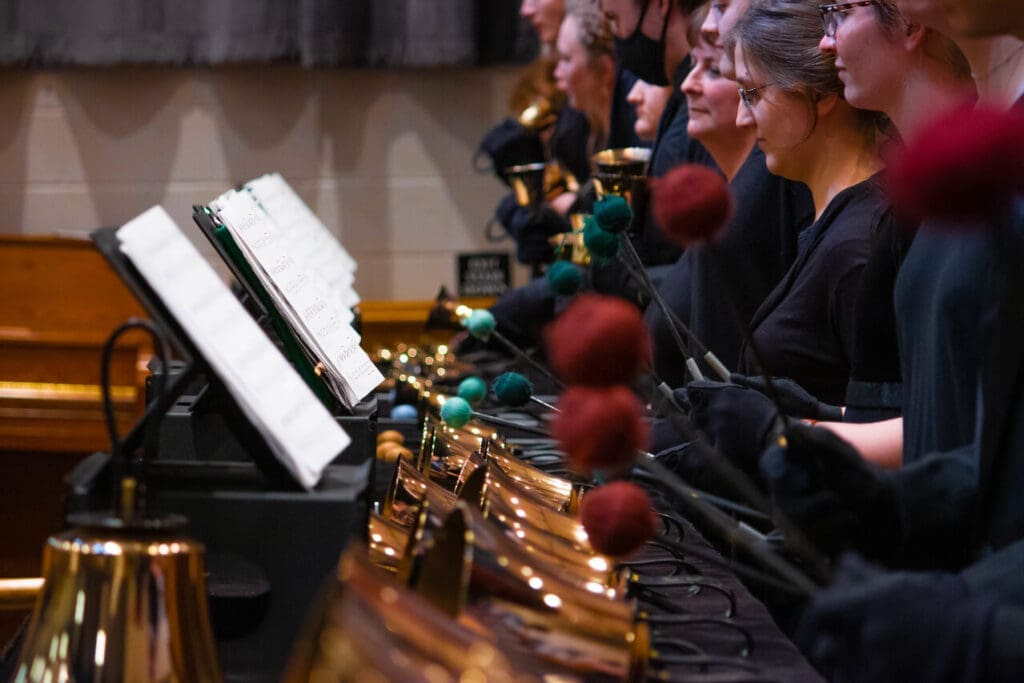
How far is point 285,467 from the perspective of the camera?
973 millimetres

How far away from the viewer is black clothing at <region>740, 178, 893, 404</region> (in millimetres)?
1674

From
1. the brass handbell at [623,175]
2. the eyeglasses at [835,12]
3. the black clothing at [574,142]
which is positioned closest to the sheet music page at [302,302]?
the eyeglasses at [835,12]

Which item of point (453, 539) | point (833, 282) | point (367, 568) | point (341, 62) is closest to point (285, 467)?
point (453, 539)

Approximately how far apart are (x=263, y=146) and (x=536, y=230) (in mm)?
1288

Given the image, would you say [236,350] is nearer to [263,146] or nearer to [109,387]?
[109,387]

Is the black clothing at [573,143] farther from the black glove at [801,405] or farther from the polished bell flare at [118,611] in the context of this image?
the polished bell flare at [118,611]

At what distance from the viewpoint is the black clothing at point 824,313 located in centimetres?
167

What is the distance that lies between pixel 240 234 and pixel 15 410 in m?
2.53

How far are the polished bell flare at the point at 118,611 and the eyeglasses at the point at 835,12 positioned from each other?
101 centimetres

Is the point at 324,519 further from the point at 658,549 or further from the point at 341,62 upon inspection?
the point at 341,62

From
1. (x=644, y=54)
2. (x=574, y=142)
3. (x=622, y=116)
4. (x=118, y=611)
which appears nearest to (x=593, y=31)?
(x=622, y=116)

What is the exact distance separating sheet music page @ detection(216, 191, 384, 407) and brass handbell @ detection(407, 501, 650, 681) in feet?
1.72

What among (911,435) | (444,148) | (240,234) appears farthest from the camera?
(444,148)

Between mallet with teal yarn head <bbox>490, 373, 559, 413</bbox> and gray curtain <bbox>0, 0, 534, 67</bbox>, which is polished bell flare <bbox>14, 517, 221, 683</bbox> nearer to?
mallet with teal yarn head <bbox>490, 373, 559, 413</bbox>
